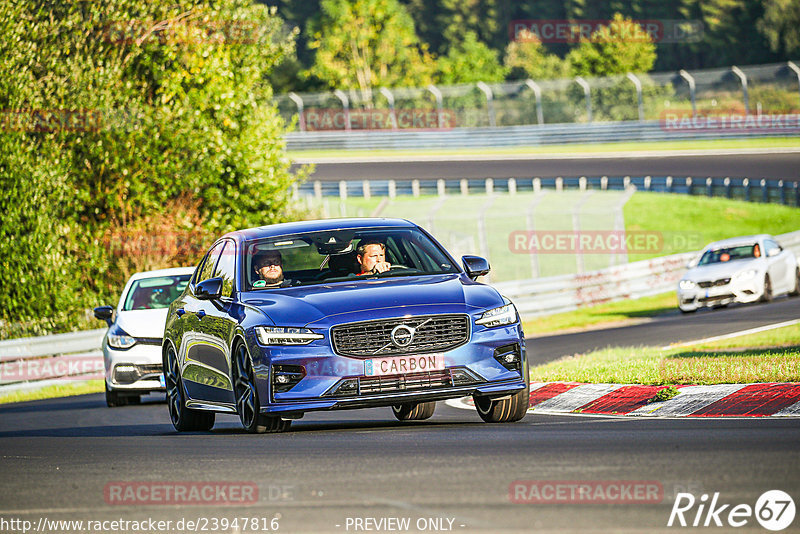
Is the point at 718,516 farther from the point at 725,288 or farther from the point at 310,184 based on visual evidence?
the point at 310,184

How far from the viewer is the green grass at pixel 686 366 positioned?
40.8 ft

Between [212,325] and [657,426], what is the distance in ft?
11.9

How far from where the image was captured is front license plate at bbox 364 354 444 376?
32.0 ft

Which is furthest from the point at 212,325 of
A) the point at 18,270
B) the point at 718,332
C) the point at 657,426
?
the point at 18,270

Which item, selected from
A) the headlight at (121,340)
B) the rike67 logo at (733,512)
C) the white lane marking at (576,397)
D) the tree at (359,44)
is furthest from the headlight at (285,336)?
the tree at (359,44)

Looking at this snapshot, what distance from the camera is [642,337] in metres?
22.0

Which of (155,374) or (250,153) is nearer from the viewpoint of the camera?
(155,374)

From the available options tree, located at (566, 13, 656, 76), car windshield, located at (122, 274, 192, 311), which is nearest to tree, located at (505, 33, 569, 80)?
tree, located at (566, 13, 656, 76)

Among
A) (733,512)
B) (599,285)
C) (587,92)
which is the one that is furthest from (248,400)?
(587,92)

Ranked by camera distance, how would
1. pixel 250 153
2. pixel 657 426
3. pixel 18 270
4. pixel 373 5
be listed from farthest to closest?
pixel 373 5 → pixel 250 153 → pixel 18 270 → pixel 657 426

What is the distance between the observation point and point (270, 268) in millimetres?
10953

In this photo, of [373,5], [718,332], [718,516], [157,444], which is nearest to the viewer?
[718,516]

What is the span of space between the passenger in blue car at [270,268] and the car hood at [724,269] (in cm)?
1678

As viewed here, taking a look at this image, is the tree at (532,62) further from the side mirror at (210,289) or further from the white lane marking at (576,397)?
the side mirror at (210,289)
